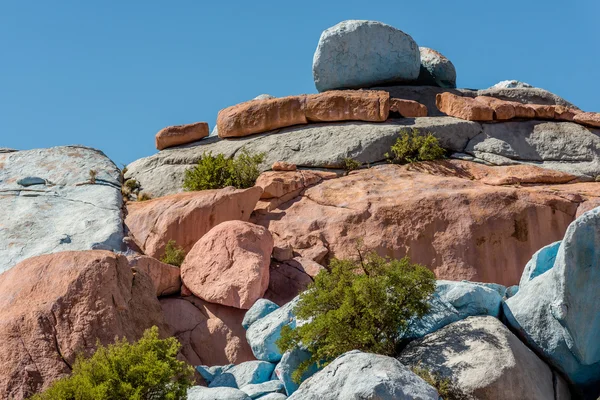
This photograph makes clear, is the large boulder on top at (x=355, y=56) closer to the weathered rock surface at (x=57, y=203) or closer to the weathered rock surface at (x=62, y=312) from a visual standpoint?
the weathered rock surface at (x=57, y=203)

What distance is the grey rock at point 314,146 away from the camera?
1844 cm

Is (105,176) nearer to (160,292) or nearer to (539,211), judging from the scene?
(160,292)

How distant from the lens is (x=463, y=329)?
10.4 meters

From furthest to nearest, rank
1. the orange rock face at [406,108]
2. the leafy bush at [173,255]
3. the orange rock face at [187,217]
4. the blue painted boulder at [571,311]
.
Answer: the orange rock face at [406,108], the orange rock face at [187,217], the leafy bush at [173,255], the blue painted boulder at [571,311]

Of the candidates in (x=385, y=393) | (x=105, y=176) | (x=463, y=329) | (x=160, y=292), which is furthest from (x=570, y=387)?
(x=105, y=176)

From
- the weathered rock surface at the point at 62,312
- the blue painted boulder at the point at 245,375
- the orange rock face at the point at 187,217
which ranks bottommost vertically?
the blue painted boulder at the point at 245,375

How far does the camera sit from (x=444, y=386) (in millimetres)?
9438

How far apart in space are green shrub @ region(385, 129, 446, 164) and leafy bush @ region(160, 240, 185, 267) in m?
5.37

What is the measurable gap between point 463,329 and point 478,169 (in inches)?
328

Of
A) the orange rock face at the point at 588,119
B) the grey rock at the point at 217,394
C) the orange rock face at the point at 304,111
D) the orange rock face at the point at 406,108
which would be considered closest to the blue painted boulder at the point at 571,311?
the grey rock at the point at 217,394

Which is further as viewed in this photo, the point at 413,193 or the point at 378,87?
the point at 378,87

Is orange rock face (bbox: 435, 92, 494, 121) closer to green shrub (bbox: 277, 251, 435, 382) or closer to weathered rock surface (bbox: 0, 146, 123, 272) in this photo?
weathered rock surface (bbox: 0, 146, 123, 272)

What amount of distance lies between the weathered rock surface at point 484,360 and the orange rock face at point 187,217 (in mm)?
6417

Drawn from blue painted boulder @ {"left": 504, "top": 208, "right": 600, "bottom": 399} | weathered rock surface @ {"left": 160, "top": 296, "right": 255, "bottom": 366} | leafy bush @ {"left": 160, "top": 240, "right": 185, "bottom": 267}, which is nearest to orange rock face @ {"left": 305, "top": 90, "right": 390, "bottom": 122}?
leafy bush @ {"left": 160, "top": 240, "right": 185, "bottom": 267}
